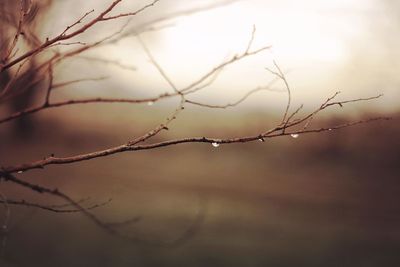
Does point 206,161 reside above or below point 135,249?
above

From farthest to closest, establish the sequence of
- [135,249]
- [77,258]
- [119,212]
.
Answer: [119,212] → [135,249] → [77,258]

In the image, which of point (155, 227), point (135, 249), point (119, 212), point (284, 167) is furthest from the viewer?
point (284, 167)

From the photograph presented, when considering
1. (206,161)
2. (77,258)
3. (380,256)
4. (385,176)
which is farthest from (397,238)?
(206,161)

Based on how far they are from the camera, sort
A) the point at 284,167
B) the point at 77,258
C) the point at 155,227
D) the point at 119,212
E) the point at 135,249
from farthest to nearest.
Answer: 1. the point at 284,167
2. the point at 119,212
3. the point at 155,227
4. the point at 135,249
5. the point at 77,258

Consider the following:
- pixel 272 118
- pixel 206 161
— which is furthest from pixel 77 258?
pixel 272 118

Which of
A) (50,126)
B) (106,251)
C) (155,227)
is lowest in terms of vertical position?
(106,251)

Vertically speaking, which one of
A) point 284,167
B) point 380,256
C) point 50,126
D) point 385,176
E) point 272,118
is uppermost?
point 50,126

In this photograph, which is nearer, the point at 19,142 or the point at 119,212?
the point at 119,212

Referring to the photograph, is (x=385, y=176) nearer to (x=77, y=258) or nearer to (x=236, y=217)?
(x=236, y=217)

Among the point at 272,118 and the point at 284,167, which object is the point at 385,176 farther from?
the point at 272,118
